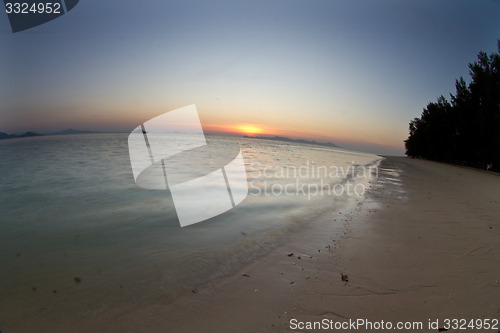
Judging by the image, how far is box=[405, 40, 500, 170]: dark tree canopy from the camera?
85.8ft

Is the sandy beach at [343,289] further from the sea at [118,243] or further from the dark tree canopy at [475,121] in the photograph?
the dark tree canopy at [475,121]

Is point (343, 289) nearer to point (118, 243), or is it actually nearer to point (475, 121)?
point (118, 243)

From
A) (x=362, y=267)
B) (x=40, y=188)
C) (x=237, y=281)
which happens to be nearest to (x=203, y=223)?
(x=237, y=281)

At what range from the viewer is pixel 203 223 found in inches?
208

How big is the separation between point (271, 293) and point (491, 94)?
127 feet

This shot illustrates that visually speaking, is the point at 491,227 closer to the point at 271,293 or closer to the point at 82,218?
the point at 271,293

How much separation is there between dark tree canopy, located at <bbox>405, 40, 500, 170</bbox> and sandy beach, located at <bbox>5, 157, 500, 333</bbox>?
31022mm

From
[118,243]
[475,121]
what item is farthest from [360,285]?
[475,121]

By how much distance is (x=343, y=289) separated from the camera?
262cm

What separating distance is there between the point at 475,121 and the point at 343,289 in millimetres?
38826

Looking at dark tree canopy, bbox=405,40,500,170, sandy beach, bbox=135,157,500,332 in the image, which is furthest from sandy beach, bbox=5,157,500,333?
dark tree canopy, bbox=405,40,500,170

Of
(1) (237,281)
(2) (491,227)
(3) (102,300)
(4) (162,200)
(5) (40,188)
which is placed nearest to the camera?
(3) (102,300)

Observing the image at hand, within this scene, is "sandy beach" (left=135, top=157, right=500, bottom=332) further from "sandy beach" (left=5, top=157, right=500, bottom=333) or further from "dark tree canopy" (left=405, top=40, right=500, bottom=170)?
"dark tree canopy" (left=405, top=40, right=500, bottom=170)

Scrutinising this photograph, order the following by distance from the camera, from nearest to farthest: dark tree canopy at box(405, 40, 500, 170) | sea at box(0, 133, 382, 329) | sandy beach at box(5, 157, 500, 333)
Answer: sandy beach at box(5, 157, 500, 333) → sea at box(0, 133, 382, 329) → dark tree canopy at box(405, 40, 500, 170)
